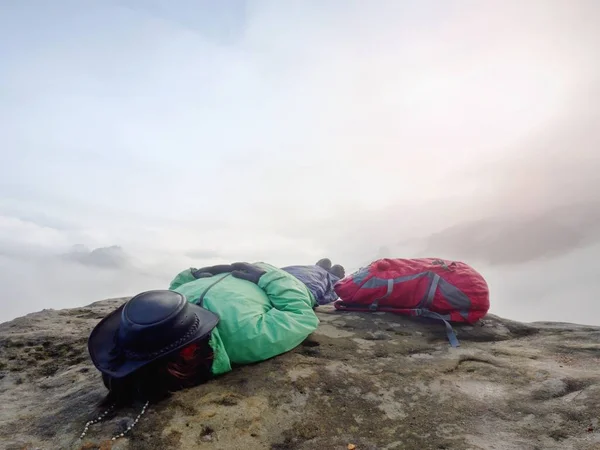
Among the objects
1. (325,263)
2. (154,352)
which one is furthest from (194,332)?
(325,263)

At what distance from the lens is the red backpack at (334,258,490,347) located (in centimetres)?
561

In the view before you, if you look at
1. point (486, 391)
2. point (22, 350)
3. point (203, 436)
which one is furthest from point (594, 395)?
point (22, 350)

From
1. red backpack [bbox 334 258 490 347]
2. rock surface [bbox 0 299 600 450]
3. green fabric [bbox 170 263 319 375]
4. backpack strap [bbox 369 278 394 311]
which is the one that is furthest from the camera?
backpack strap [bbox 369 278 394 311]

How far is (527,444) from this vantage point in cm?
264

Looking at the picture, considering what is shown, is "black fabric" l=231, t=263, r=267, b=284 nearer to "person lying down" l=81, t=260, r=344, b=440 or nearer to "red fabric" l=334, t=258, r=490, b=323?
"person lying down" l=81, t=260, r=344, b=440

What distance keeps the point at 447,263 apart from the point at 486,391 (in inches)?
109

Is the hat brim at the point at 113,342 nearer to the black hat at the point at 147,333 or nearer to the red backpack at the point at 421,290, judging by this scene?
the black hat at the point at 147,333

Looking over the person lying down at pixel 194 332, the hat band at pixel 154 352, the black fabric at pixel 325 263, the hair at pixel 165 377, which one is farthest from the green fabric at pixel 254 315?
the black fabric at pixel 325 263

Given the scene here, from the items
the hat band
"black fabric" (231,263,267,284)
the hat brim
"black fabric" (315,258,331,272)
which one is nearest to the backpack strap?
"black fabric" (231,263,267,284)

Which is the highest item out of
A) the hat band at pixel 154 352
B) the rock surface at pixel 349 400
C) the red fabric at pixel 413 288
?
the red fabric at pixel 413 288

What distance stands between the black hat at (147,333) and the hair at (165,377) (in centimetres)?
7

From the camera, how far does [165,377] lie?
10.7ft

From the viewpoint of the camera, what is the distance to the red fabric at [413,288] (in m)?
5.63

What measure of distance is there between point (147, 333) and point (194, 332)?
0.41 meters
